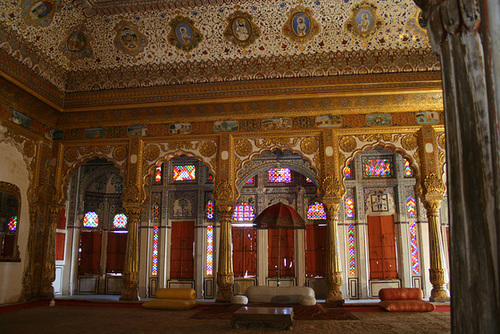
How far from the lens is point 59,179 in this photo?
11.1 m

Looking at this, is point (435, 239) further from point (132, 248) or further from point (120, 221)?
point (120, 221)

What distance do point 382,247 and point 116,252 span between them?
27.2ft

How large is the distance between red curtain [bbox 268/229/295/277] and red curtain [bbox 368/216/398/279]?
237 cm

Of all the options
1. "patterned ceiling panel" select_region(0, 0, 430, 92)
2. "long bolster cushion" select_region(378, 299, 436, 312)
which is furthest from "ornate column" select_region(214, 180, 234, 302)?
"long bolster cushion" select_region(378, 299, 436, 312)

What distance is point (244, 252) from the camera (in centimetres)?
1302

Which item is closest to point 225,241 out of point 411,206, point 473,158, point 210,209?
point 210,209

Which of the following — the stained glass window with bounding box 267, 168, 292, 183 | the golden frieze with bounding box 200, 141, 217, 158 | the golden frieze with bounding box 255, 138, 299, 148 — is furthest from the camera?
the stained glass window with bounding box 267, 168, 292, 183

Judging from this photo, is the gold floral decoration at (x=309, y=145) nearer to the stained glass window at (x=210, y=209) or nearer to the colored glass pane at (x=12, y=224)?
the stained glass window at (x=210, y=209)

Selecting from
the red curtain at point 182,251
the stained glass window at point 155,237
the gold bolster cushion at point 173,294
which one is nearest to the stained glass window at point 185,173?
the stained glass window at point 155,237

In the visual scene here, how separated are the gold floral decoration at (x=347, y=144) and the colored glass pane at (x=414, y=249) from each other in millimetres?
3852

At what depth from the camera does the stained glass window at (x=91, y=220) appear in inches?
532

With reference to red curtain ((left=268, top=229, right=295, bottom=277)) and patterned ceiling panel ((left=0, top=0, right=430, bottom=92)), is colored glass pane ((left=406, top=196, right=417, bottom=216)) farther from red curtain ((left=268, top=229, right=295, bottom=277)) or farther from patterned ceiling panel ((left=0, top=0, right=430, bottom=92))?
patterned ceiling panel ((left=0, top=0, right=430, bottom=92))

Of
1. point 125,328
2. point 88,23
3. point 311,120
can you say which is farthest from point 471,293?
point 88,23

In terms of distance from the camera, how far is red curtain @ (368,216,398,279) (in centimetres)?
1243
